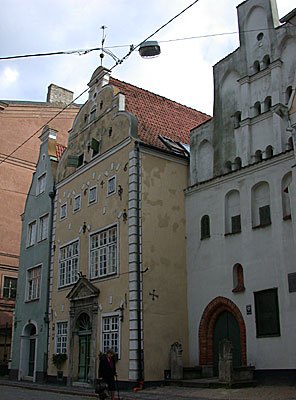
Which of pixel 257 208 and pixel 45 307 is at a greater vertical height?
pixel 257 208

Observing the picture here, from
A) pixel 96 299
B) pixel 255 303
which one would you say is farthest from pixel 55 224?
pixel 255 303

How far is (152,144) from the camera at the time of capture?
22.2m

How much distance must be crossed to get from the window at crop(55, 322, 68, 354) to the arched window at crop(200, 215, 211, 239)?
820cm

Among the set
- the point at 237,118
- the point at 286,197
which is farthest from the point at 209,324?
the point at 237,118

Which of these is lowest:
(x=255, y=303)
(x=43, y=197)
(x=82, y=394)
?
(x=82, y=394)

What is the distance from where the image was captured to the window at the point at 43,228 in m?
28.0

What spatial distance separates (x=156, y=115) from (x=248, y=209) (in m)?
8.24

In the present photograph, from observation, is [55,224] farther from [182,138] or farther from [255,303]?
[255,303]

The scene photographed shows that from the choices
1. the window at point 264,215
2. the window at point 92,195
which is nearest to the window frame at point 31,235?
the window at point 92,195

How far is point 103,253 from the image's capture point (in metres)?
22.2

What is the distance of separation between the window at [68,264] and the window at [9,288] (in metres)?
10.3

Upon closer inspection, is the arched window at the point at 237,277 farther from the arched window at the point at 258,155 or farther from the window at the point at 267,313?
the arched window at the point at 258,155

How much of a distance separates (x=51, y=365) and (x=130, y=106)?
1298cm

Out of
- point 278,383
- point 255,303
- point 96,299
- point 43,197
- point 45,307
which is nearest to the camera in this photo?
point 278,383
